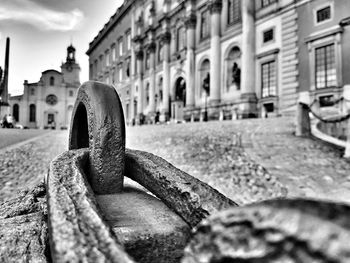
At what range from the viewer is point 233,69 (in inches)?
929

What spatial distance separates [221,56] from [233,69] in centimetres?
215

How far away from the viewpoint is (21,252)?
47.0 inches

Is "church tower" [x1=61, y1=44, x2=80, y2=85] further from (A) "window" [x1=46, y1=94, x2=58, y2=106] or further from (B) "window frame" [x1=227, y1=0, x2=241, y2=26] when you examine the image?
(B) "window frame" [x1=227, y1=0, x2=241, y2=26]

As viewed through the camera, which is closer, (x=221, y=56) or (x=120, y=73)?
(x=221, y=56)

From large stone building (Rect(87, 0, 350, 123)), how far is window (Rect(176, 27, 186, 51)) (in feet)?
0.33

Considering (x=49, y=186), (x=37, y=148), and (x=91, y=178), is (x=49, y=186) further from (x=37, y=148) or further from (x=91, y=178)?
(x=37, y=148)

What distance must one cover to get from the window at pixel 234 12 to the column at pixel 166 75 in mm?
9570

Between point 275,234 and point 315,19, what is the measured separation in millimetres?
19833

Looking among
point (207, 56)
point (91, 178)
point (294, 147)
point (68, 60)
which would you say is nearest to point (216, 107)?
point (207, 56)

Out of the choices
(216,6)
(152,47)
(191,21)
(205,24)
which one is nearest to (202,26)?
(205,24)

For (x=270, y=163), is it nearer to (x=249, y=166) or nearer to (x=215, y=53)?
(x=249, y=166)

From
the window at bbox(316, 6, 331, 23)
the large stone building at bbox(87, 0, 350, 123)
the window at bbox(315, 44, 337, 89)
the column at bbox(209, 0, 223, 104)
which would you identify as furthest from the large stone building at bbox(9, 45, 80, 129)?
the window at bbox(316, 6, 331, 23)

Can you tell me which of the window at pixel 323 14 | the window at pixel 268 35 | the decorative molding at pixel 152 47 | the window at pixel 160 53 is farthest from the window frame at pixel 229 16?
the decorative molding at pixel 152 47

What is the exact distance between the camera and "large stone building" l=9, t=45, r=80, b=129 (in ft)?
191
